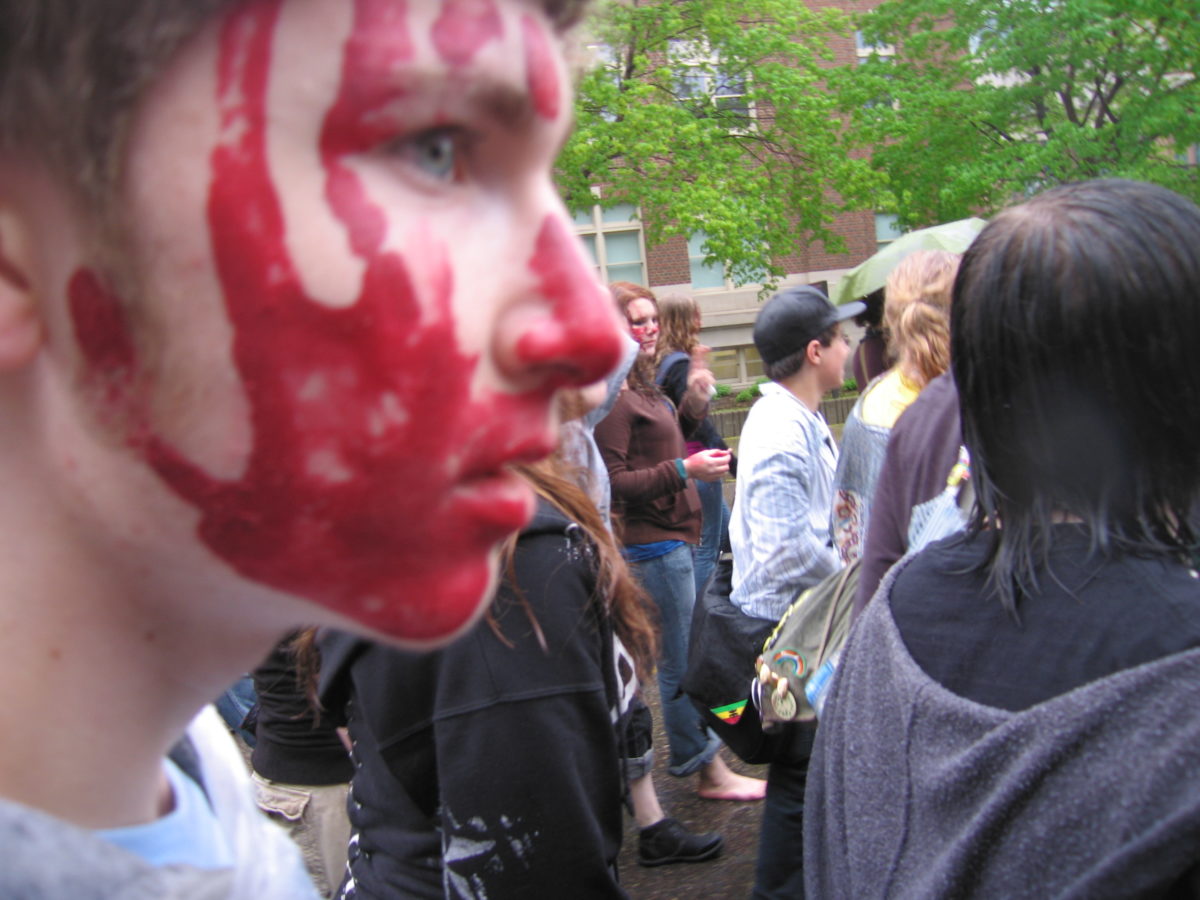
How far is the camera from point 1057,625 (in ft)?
4.66

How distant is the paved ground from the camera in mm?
3895

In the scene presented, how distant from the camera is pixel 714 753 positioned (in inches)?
183

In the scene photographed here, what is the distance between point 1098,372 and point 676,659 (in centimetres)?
344

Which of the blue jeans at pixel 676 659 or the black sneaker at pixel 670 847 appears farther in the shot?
the blue jeans at pixel 676 659

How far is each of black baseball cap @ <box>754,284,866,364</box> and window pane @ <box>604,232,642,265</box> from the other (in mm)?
21301

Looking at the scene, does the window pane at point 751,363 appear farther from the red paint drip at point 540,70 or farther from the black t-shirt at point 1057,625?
the red paint drip at point 540,70

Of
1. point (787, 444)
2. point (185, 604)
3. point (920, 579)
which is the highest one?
point (185, 604)

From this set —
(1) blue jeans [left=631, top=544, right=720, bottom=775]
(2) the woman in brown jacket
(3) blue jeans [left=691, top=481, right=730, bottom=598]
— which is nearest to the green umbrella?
(2) the woman in brown jacket

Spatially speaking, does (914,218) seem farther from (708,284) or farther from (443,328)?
(443,328)

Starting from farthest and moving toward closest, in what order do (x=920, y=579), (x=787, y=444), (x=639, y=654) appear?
(x=787, y=444) → (x=639, y=654) → (x=920, y=579)

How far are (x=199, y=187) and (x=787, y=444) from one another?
3015mm

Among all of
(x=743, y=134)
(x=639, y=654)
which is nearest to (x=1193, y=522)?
(x=639, y=654)

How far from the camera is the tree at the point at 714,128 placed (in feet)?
50.8

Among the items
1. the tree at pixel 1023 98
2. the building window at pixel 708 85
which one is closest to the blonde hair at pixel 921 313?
the tree at pixel 1023 98
